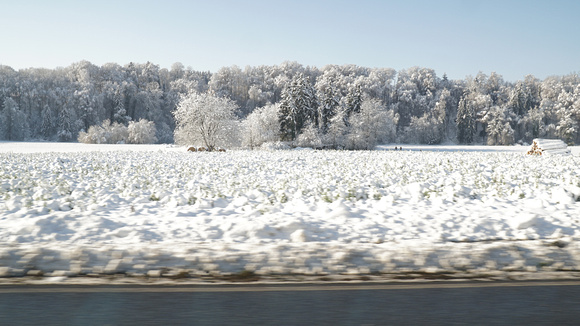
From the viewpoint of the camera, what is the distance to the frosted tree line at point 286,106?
51562 mm

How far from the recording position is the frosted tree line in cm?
5156

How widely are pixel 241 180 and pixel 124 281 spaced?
9.23 m

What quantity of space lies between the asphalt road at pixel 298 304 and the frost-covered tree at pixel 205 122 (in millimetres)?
40750

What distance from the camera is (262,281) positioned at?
132 inches

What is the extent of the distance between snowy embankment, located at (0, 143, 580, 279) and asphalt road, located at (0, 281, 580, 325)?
48cm

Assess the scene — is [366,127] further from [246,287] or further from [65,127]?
[65,127]

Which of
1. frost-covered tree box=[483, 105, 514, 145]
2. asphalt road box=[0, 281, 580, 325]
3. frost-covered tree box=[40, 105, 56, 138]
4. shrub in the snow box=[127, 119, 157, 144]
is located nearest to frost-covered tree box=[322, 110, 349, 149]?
shrub in the snow box=[127, 119, 157, 144]

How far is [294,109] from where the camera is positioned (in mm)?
51438

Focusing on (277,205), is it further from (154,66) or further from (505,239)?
(154,66)

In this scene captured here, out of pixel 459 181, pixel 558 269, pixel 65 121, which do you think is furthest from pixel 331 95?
pixel 65 121

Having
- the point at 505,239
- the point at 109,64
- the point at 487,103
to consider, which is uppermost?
the point at 109,64

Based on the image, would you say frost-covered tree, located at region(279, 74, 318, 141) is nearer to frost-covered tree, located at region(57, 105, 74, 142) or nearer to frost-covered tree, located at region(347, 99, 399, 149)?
frost-covered tree, located at region(347, 99, 399, 149)

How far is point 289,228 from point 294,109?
4620 centimetres

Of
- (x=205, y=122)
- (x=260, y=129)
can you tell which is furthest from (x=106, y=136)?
(x=260, y=129)
